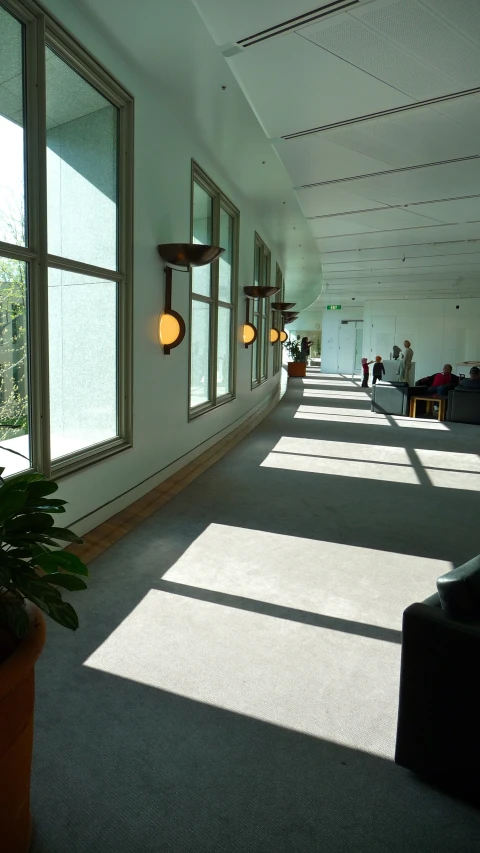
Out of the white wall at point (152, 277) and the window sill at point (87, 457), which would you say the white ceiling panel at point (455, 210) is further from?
the window sill at point (87, 457)

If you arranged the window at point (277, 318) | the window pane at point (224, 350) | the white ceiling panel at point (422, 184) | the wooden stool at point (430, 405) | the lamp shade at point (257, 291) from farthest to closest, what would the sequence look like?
the window at point (277, 318)
the wooden stool at point (430, 405)
the lamp shade at point (257, 291)
the window pane at point (224, 350)
the white ceiling panel at point (422, 184)

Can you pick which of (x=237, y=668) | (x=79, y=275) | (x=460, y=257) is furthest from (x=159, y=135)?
(x=460, y=257)

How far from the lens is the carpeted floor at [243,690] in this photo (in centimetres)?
164

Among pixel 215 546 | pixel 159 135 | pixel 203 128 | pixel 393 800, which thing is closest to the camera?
pixel 393 800

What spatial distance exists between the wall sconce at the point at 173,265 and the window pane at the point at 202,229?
3.88 feet

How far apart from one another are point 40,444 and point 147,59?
3088 millimetres

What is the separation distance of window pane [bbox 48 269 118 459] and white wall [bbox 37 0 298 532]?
241mm

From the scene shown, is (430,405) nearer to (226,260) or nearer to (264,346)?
(264,346)

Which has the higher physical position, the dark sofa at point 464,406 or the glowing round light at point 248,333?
the glowing round light at point 248,333

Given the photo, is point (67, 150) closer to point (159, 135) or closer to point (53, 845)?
point (159, 135)

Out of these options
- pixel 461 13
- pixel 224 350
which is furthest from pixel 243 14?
pixel 224 350

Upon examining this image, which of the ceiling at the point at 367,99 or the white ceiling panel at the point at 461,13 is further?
the ceiling at the point at 367,99

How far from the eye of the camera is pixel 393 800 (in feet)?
5.72

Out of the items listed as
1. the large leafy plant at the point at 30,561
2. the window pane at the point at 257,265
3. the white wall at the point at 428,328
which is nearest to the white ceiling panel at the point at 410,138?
the window pane at the point at 257,265
